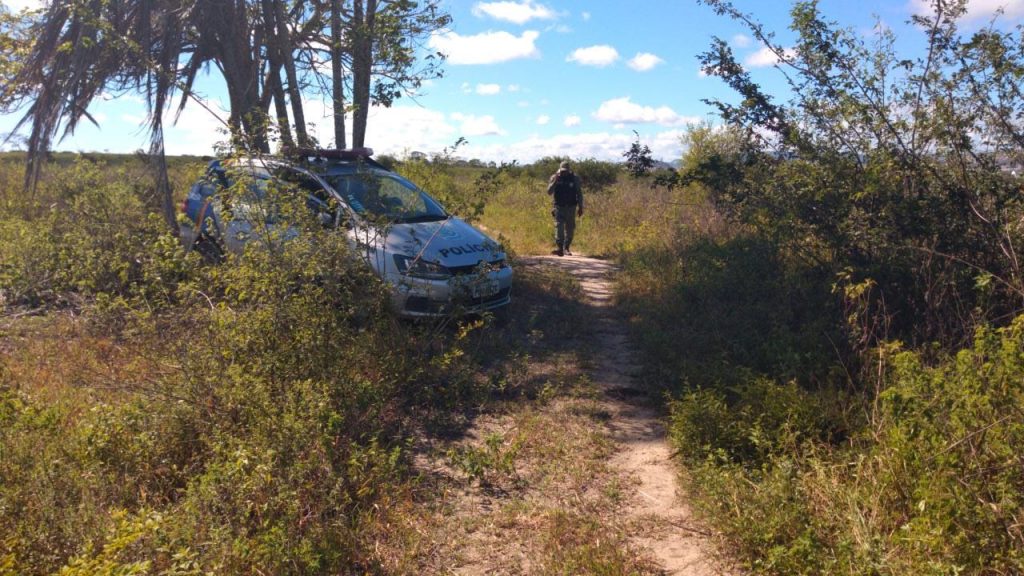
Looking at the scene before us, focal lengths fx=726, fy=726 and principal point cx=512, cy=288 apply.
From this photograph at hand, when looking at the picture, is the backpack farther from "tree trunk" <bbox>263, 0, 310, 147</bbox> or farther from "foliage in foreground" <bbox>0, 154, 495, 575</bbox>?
"foliage in foreground" <bbox>0, 154, 495, 575</bbox>

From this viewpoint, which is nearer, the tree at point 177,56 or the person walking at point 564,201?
the tree at point 177,56

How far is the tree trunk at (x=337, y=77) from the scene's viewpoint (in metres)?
9.38

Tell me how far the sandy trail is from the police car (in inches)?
52.3

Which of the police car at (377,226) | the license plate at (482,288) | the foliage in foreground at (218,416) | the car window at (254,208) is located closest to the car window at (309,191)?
the police car at (377,226)

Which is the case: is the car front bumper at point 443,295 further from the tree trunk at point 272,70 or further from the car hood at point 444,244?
the tree trunk at point 272,70

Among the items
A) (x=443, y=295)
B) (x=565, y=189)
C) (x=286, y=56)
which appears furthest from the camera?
(x=565, y=189)

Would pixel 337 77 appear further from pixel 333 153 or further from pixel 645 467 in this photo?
pixel 645 467

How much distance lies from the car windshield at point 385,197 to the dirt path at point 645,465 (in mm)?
2264

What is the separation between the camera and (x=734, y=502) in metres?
3.65

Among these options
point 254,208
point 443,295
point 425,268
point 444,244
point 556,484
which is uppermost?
point 254,208

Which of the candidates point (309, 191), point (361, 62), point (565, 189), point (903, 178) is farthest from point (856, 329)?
point (565, 189)

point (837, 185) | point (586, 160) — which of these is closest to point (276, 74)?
point (837, 185)

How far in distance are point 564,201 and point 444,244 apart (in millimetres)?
5741

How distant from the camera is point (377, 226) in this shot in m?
5.97
